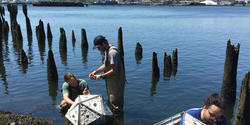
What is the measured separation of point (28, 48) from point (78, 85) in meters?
23.1

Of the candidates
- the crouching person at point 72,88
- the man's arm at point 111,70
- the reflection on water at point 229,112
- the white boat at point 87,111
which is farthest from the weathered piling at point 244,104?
the crouching person at point 72,88

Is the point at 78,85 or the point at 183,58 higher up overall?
the point at 78,85

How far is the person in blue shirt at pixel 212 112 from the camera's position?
4.51 metres

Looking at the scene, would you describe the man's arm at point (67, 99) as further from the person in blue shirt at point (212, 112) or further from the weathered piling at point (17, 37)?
the weathered piling at point (17, 37)

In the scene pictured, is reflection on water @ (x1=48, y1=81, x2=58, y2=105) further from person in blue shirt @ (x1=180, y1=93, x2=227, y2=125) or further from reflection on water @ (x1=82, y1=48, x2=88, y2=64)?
person in blue shirt @ (x1=180, y1=93, x2=227, y2=125)

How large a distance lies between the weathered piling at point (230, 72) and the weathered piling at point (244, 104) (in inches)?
119

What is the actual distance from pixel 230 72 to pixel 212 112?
806 centimetres

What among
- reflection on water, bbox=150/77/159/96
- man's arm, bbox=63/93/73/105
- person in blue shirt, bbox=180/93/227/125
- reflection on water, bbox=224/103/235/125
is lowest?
reflection on water, bbox=224/103/235/125

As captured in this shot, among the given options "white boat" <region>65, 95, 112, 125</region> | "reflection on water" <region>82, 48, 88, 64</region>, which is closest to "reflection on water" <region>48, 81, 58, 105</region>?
"white boat" <region>65, 95, 112, 125</region>

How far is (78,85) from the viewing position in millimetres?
8492

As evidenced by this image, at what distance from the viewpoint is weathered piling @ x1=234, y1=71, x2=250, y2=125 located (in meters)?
8.82

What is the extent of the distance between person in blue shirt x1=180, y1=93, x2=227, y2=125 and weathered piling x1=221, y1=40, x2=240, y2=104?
740 cm

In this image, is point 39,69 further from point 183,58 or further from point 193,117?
point 193,117

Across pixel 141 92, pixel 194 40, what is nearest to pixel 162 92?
pixel 141 92
